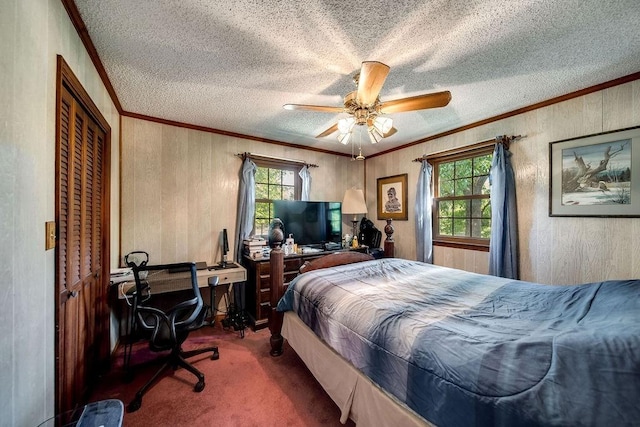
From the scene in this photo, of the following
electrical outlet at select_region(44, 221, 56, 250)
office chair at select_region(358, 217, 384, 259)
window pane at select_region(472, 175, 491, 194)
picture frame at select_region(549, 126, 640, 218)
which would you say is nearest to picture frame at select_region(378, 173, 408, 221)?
office chair at select_region(358, 217, 384, 259)

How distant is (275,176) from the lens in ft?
12.1

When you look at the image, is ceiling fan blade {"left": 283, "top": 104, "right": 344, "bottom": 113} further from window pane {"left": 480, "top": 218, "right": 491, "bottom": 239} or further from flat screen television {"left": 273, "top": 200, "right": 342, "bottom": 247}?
window pane {"left": 480, "top": 218, "right": 491, "bottom": 239}

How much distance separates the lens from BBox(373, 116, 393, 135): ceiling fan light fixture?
1931mm

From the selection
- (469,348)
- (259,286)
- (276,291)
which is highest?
(469,348)

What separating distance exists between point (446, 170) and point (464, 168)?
24 centimetres

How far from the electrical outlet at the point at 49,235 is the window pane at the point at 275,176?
2597 mm

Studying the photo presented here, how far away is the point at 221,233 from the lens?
3.19 metres

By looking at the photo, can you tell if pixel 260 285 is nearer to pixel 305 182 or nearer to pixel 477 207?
pixel 305 182

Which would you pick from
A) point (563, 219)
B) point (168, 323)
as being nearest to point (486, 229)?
point (563, 219)

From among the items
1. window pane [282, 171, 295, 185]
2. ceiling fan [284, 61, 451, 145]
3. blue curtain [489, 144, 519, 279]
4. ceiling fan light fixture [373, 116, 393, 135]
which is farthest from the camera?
window pane [282, 171, 295, 185]

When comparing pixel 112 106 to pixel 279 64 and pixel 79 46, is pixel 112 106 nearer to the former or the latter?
pixel 79 46

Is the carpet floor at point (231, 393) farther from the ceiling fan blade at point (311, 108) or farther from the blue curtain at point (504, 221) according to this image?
the blue curtain at point (504, 221)

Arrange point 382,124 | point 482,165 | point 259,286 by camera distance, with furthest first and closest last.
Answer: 1. point 482,165
2. point 259,286
3. point 382,124

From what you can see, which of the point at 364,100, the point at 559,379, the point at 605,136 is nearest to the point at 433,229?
the point at 605,136
